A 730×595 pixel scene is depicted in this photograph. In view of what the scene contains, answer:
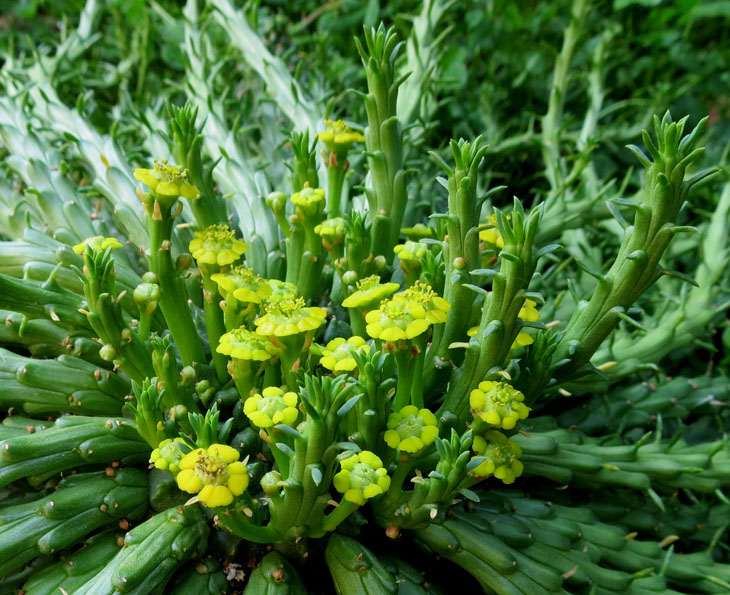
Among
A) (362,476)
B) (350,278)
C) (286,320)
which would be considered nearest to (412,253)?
(350,278)

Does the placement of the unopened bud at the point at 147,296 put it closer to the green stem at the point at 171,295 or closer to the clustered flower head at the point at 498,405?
the green stem at the point at 171,295

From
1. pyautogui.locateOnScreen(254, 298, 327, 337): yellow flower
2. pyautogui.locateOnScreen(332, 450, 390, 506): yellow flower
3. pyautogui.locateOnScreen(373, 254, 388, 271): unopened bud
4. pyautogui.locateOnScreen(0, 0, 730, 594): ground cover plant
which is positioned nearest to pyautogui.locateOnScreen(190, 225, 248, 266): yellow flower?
pyautogui.locateOnScreen(0, 0, 730, 594): ground cover plant

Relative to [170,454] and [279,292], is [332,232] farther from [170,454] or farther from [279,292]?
[170,454]

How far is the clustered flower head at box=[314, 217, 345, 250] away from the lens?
983 mm

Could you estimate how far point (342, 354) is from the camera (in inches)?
32.4

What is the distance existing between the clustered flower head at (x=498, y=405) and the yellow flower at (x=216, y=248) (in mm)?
367

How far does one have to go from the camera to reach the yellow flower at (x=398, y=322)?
77 cm

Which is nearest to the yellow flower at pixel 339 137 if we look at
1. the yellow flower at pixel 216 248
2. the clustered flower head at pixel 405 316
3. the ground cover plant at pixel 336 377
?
the ground cover plant at pixel 336 377

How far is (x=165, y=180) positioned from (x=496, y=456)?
0.54 meters

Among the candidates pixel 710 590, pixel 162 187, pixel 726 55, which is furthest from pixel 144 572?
pixel 726 55

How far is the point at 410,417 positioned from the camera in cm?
81

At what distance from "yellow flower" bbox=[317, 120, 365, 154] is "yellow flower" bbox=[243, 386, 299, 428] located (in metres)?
0.46

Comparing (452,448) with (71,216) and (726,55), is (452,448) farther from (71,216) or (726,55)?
(726,55)

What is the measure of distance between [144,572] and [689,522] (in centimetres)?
99
